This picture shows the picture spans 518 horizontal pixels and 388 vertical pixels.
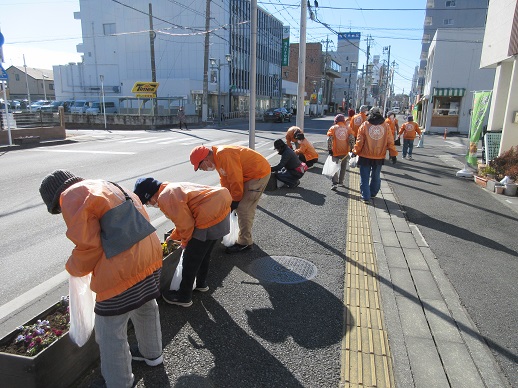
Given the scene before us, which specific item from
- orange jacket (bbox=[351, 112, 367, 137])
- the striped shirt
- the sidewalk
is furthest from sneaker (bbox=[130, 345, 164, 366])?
orange jacket (bbox=[351, 112, 367, 137])

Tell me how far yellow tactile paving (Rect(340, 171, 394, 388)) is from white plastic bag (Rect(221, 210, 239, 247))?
1430 mm

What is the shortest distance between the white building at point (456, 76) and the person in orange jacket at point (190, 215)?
95.1 ft

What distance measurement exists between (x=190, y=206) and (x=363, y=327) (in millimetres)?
1822

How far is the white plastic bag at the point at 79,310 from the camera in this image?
94.3 inches

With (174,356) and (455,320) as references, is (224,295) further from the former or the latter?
(455,320)

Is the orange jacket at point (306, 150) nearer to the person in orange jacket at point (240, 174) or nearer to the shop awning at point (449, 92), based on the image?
the person in orange jacket at point (240, 174)

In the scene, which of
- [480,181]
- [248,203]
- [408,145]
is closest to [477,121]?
[408,145]

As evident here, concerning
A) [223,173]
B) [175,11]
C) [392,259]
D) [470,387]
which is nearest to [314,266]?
[392,259]

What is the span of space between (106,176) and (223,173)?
652 centimetres

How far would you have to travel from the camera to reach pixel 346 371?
8.83 feet

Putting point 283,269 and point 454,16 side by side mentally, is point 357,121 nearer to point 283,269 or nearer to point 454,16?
point 283,269

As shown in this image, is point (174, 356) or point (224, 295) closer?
point (174, 356)

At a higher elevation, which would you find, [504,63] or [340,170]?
[504,63]

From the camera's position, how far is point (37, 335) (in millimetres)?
2467
